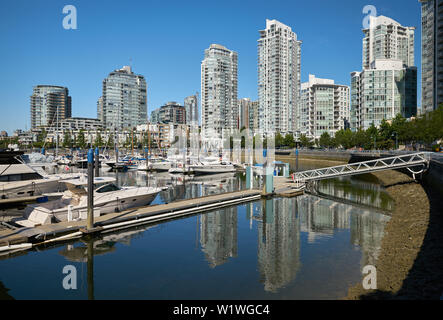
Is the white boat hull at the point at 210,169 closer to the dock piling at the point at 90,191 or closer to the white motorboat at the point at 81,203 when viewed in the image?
the white motorboat at the point at 81,203

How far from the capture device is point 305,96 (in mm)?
166875

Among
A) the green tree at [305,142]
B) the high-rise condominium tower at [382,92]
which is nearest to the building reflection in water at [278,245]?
the high-rise condominium tower at [382,92]

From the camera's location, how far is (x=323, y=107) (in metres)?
158

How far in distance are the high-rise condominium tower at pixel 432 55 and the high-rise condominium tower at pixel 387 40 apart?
62.0m

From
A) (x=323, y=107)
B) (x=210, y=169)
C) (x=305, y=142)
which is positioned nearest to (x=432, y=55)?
(x=305, y=142)

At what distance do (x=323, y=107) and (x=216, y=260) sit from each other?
502ft

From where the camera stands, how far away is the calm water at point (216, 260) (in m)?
14.0

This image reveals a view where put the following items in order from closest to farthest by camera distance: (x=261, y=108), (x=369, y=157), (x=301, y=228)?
1. (x=301, y=228)
2. (x=369, y=157)
3. (x=261, y=108)

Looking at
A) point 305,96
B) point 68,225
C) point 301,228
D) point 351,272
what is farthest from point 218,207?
point 305,96

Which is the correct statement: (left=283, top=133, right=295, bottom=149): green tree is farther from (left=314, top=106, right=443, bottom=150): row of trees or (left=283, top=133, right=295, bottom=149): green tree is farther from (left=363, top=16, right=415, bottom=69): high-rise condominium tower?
(left=363, top=16, right=415, bottom=69): high-rise condominium tower

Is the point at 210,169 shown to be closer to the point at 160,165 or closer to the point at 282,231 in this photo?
the point at 160,165
